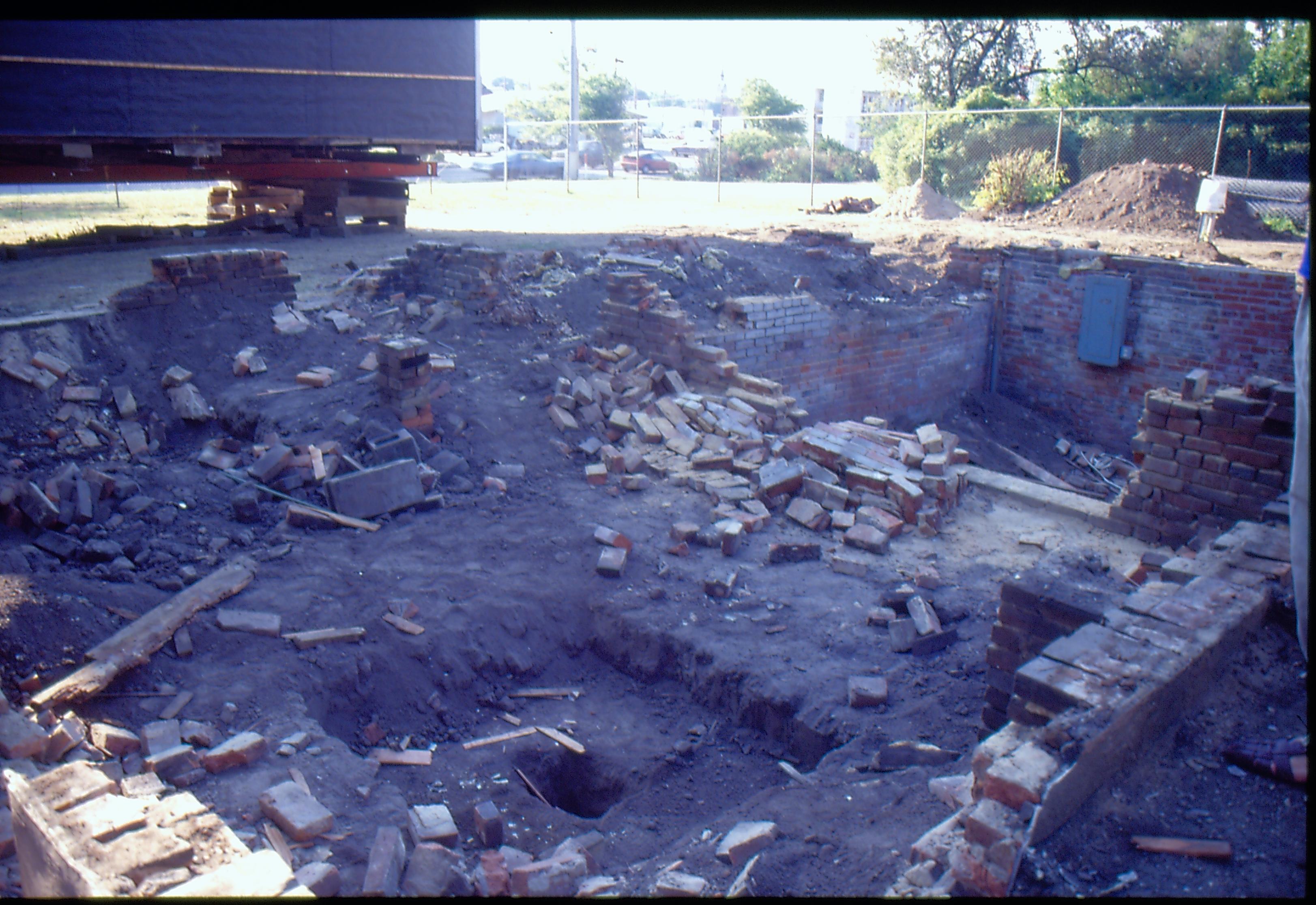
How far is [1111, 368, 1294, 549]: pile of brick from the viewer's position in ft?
Answer: 17.6

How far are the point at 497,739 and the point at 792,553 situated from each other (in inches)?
93.2

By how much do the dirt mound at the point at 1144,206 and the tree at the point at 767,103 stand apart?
21.3 m

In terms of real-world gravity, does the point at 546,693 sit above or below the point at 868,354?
below

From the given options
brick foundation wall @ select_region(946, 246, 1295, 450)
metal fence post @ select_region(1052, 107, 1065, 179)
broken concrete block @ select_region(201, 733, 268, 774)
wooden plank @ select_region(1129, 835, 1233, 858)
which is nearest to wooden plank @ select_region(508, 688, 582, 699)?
broken concrete block @ select_region(201, 733, 268, 774)

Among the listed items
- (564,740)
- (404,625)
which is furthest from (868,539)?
(404,625)

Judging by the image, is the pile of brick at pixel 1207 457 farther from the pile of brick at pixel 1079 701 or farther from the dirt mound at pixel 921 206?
the dirt mound at pixel 921 206

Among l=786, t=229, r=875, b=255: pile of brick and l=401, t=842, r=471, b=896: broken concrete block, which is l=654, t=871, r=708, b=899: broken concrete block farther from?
l=786, t=229, r=875, b=255: pile of brick

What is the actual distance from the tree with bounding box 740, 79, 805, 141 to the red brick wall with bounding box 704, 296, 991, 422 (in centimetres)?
2820

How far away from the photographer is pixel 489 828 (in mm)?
3848

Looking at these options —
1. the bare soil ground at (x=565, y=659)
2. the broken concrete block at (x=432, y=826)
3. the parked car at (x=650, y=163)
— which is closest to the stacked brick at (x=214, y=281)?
the bare soil ground at (x=565, y=659)

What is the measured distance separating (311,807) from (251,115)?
456 inches

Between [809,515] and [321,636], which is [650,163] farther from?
[321,636]

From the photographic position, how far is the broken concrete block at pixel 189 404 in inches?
279

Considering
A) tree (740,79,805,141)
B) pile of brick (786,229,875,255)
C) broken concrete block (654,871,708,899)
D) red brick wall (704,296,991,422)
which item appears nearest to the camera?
broken concrete block (654,871,708,899)
